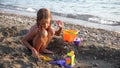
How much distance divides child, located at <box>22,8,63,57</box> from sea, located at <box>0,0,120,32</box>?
173 inches

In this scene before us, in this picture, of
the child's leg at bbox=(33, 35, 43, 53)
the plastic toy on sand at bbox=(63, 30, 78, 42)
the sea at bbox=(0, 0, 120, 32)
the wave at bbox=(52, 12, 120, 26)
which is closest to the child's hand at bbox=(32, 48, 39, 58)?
the child's leg at bbox=(33, 35, 43, 53)

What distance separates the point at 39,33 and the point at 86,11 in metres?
7.43

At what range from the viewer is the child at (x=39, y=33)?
15.7ft

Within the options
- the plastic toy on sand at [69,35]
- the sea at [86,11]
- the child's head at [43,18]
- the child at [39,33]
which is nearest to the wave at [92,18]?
the sea at [86,11]

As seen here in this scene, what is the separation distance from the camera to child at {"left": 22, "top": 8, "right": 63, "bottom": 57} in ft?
15.7

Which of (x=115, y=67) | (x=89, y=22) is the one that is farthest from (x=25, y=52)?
(x=89, y=22)

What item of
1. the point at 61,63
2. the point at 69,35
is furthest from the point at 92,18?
the point at 61,63

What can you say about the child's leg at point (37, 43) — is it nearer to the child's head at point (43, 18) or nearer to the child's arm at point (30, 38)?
the child's arm at point (30, 38)

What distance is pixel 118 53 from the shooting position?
5352 mm

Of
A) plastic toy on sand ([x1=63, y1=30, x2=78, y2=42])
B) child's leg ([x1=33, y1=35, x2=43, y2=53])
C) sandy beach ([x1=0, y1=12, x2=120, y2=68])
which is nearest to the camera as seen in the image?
sandy beach ([x1=0, y1=12, x2=120, y2=68])

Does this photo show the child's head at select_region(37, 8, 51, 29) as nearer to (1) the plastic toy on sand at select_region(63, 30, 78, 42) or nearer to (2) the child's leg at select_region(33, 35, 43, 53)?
(2) the child's leg at select_region(33, 35, 43, 53)

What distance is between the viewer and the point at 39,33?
4855mm

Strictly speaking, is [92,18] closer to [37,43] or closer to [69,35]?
[69,35]

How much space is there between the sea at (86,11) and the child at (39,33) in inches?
173
